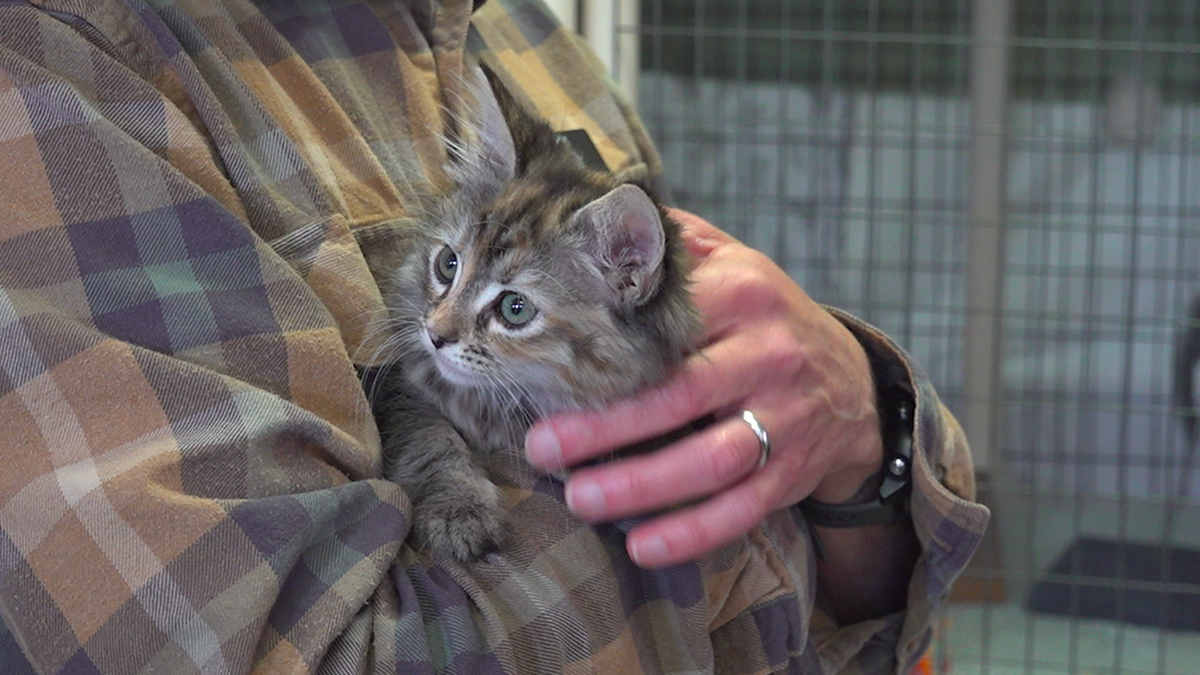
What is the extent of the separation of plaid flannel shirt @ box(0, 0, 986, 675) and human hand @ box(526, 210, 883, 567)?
0.05 m

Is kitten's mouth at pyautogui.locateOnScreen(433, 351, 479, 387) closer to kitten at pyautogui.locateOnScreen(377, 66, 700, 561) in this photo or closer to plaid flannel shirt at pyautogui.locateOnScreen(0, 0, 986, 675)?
kitten at pyautogui.locateOnScreen(377, 66, 700, 561)

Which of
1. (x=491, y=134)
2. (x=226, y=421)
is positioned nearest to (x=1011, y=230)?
(x=491, y=134)

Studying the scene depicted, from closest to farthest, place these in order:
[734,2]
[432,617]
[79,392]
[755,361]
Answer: [79,392] → [432,617] → [755,361] → [734,2]

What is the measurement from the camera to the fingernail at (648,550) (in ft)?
3.78

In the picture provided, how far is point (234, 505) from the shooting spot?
94 centimetres

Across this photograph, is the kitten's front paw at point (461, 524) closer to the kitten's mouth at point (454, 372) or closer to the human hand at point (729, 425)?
the human hand at point (729, 425)

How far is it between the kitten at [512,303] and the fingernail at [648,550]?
0.60ft

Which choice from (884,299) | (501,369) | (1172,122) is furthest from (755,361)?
(1172,122)

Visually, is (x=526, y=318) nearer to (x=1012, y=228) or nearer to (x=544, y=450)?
(x=544, y=450)

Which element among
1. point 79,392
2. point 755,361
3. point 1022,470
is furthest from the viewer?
point 1022,470

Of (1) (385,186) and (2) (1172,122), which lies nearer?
(1) (385,186)

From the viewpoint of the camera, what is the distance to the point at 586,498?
45.1 inches

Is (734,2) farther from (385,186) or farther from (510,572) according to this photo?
(510,572)

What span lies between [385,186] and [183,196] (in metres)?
0.31
